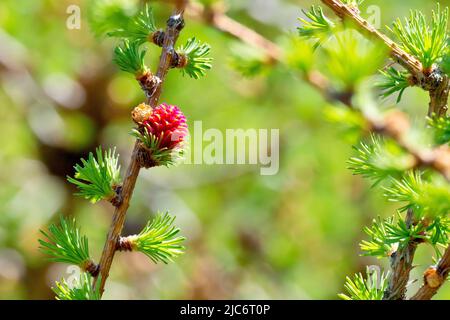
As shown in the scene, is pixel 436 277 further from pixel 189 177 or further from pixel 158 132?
pixel 189 177

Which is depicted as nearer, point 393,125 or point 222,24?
point 393,125

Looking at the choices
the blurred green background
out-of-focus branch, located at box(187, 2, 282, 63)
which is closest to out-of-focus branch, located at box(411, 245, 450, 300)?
out-of-focus branch, located at box(187, 2, 282, 63)

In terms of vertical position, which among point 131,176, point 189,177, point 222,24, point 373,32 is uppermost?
point 189,177

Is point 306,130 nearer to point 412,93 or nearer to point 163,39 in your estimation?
point 412,93

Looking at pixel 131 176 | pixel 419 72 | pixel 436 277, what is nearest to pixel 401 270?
pixel 436 277

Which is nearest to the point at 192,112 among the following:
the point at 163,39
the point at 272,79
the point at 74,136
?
the point at 272,79
